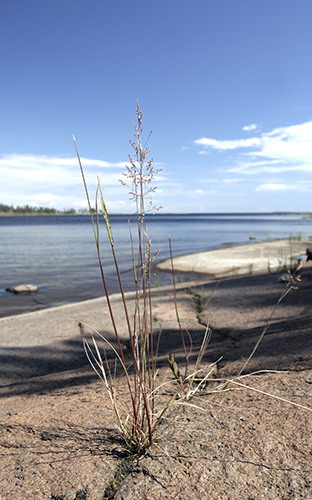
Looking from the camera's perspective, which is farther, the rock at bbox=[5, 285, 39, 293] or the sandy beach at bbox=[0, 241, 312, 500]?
the rock at bbox=[5, 285, 39, 293]

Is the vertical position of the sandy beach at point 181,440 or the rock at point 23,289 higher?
the sandy beach at point 181,440

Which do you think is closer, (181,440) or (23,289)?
(181,440)

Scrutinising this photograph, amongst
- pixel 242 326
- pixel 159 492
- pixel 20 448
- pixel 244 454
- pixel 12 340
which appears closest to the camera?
pixel 159 492

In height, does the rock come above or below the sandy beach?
below

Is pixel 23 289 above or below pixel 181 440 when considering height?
below

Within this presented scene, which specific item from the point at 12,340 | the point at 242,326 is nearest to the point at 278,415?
the point at 242,326

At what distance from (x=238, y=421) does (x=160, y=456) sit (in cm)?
39

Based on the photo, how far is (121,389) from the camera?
2172mm

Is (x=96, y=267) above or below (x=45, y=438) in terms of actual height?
below

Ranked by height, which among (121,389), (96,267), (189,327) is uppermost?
(121,389)

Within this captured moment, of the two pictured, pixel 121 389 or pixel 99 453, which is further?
pixel 121 389

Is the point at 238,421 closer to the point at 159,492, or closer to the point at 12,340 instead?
the point at 159,492

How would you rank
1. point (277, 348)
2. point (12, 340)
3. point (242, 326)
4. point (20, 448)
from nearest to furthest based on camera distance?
point (20, 448), point (277, 348), point (242, 326), point (12, 340)

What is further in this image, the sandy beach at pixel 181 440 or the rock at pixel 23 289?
the rock at pixel 23 289
